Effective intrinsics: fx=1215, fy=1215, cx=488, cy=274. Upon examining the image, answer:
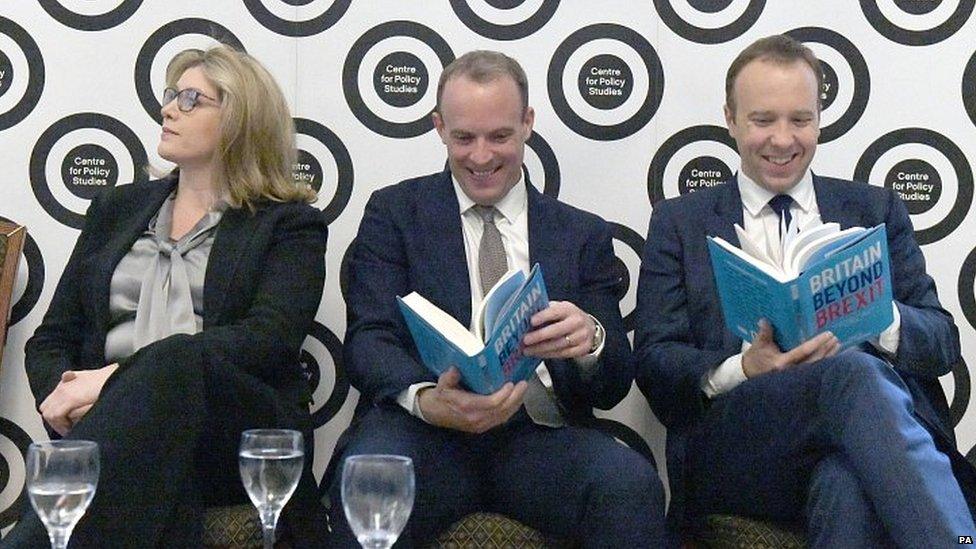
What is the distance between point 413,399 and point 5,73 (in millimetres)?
1493

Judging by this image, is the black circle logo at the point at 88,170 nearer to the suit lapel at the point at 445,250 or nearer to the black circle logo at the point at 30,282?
the black circle logo at the point at 30,282

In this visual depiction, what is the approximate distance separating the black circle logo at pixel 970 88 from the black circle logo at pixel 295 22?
5.32 ft

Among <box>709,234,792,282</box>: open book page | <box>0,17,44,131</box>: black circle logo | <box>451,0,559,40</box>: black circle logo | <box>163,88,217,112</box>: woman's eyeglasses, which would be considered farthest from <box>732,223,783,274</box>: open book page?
<box>0,17,44,131</box>: black circle logo

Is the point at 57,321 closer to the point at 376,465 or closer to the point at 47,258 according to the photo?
the point at 47,258

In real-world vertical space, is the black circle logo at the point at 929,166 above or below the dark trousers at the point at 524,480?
above

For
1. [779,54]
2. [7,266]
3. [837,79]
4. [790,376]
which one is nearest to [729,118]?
[779,54]

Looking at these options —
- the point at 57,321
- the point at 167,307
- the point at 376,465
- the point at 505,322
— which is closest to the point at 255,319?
the point at 167,307

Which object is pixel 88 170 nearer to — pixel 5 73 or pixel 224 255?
pixel 5 73

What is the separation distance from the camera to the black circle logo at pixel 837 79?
10.4 feet

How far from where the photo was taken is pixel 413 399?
8.05ft

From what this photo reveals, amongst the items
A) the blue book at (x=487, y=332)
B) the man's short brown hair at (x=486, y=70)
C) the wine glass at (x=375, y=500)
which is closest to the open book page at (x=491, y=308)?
the blue book at (x=487, y=332)

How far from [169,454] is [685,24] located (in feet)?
5.77

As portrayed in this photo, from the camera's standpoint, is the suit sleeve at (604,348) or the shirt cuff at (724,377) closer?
the shirt cuff at (724,377)

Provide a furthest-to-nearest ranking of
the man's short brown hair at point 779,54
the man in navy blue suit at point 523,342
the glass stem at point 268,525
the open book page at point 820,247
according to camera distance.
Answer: the man's short brown hair at point 779,54 → the man in navy blue suit at point 523,342 → the open book page at point 820,247 → the glass stem at point 268,525
